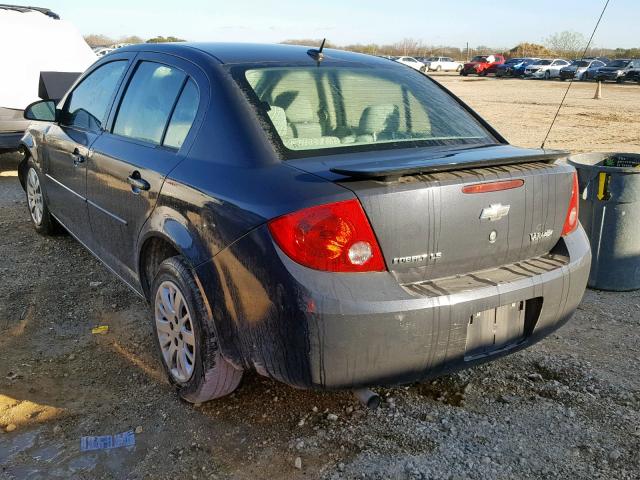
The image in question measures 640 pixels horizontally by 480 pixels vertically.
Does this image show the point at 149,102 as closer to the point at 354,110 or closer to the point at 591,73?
the point at 354,110

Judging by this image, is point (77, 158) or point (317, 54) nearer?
point (317, 54)

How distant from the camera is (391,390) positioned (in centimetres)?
316

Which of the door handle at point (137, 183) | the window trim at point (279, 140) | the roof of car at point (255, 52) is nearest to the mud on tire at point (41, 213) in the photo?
the roof of car at point (255, 52)

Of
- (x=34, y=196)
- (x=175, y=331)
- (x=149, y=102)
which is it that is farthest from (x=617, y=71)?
(x=175, y=331)

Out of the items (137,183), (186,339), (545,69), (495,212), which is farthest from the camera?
(545,69)

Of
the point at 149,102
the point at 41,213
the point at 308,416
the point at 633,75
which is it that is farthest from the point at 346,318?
the point at 633,75

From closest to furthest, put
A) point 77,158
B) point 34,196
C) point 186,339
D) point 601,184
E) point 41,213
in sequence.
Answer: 1. point 186,339
2. point 77,158
3. point 601,184
4. point 41,213
5. point 34,196

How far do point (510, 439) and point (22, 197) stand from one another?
688 centimetres

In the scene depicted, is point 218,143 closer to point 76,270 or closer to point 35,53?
point 76,270

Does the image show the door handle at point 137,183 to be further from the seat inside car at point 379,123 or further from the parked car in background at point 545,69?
the parked car in background at point 545,69

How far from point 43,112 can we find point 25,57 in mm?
4621

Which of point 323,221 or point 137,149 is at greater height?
point 137,149

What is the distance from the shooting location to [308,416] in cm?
295

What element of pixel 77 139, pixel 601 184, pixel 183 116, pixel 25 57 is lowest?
pixel 601 184
